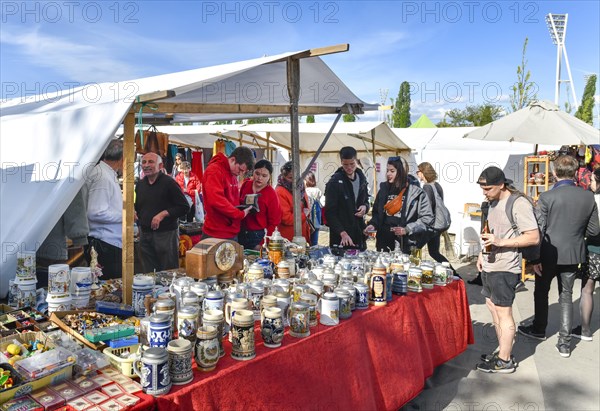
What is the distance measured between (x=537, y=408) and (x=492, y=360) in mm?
508

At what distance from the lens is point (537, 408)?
293 centimetres

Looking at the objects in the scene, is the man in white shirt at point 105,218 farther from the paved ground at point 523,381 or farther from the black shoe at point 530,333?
the black shoe at point 530,333

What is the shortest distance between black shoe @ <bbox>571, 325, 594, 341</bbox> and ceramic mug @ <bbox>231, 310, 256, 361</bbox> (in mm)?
3645

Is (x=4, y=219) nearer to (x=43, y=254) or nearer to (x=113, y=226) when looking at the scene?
(x=43, y=254)

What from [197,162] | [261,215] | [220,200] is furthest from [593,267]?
[197,162]

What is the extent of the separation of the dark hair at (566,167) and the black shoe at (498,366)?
1.65 metres

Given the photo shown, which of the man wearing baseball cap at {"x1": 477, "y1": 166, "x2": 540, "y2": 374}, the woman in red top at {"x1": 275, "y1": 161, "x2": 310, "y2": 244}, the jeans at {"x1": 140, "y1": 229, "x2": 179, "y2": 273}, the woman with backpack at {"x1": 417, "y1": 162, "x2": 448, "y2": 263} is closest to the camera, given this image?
the man wearing baseball cap at {"x1": 477, "y1": 166, "x2": 540, "y2": 374}

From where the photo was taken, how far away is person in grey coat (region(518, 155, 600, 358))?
12.3ft

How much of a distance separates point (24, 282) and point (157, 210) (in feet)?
5.54

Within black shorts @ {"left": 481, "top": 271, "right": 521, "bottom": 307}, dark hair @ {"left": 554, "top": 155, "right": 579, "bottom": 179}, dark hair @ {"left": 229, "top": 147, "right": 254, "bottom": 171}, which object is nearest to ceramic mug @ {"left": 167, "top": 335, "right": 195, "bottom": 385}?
dark hair @ {"left": 229, "top": 147, "right": 254, "bottom": 171}

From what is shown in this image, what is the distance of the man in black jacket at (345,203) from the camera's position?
440 centimetres

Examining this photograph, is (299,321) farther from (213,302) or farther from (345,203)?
(345,203)

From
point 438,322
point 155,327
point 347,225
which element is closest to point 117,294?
point 155,327

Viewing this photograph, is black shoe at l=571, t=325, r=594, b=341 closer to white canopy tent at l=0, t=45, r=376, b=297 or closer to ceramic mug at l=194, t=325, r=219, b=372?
white canopy tent at l=0, t=45, r=376, b=297
